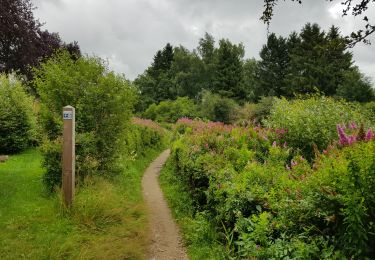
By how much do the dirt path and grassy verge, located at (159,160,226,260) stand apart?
0.15m

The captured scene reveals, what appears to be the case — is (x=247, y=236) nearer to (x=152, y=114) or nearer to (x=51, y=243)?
(x=51, y=243)

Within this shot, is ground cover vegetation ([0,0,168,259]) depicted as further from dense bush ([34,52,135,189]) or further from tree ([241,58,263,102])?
tree ([241,58,263,102])

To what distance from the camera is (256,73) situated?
5438 cm

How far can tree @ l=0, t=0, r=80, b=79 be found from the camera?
15070 millimetres

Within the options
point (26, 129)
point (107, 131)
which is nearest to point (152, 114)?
point (26, 129)

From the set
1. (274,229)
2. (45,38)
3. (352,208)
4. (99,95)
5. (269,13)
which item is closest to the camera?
(352,208)

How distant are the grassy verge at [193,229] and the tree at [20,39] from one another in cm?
938

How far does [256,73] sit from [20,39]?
4229 cm

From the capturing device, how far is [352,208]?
10.4ft

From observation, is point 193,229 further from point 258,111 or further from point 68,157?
point 258,111

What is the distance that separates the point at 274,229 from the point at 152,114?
43510 mm

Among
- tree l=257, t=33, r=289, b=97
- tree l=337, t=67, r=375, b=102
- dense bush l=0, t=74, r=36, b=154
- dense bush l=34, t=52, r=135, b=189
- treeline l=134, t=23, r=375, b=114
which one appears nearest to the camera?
dense bush l=34, t=52, r=135, b=189

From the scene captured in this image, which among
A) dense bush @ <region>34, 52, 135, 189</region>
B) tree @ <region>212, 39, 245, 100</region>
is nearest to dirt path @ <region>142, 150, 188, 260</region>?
dense bush @ <region>34, 52, 135, 189</region>

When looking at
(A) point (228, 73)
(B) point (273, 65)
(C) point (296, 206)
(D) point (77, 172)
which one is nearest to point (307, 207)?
(C) point (296, 206)
